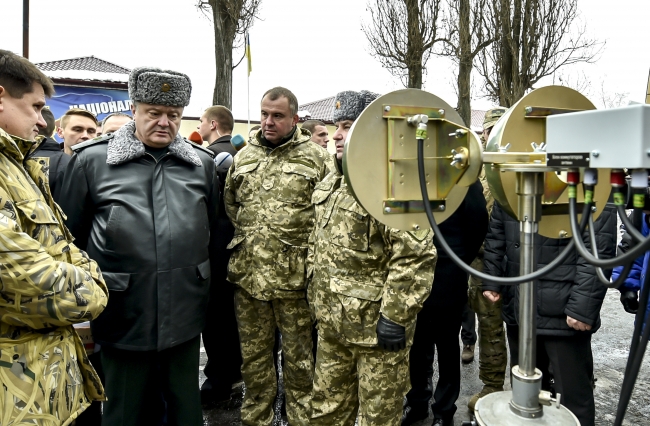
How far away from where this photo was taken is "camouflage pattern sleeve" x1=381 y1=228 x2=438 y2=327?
2.31 meters

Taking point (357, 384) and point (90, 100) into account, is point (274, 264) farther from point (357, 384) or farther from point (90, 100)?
point (90, 100)

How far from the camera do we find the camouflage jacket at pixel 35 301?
1522 mm

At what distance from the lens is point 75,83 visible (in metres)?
13.6

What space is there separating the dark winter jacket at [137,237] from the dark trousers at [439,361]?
5.14ft

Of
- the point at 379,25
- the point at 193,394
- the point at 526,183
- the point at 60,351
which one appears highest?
the point at 379,25

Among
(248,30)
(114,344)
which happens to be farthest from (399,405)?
(248,30)

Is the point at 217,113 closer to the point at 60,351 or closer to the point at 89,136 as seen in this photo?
the point at 89,136

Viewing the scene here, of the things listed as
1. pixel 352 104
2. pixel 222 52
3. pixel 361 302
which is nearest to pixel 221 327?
pixel 361 302

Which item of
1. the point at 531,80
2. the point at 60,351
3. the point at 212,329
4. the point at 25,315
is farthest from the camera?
the point at 531,80

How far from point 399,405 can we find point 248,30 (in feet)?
40.6

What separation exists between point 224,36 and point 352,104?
11.3 metres

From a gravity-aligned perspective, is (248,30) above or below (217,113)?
above

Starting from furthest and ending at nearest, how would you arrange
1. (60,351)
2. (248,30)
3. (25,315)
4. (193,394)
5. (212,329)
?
(248,30) → (212,329) → (193,394) → (60,351) → (25,315)

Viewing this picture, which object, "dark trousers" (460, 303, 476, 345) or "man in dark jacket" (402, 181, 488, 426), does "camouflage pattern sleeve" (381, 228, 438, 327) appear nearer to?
"man in dark jacket" (402, 181, 488, 426)
